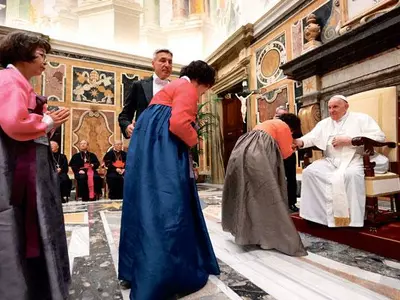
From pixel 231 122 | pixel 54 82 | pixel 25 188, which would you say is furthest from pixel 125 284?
pixel 54 82

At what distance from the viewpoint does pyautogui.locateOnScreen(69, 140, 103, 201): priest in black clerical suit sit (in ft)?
16.6

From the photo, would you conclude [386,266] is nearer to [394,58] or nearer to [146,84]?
[146,84]

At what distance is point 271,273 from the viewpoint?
5.35ft

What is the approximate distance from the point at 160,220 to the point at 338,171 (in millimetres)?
1771

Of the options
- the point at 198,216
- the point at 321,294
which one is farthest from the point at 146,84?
the point at 321,294

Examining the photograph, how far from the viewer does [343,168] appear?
2387mm

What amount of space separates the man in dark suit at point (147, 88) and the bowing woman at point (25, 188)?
630mm

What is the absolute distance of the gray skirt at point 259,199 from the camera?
1975 mm

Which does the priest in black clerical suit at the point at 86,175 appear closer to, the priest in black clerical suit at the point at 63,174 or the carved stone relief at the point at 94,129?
the priest in black clerical suit at the point at 63,174

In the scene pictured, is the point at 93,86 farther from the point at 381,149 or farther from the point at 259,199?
the point at 381,149

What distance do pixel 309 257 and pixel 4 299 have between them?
69.5 inches

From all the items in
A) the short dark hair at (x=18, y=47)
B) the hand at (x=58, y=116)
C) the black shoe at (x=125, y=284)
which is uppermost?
the short dark hair at (x=18, y=47)

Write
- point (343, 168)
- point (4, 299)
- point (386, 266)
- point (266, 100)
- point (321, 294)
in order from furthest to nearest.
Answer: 1. point (266, 100)
2. point (343, 168)
3. point (386, 266)
4. point (321, 294)
5. point (4, 299)

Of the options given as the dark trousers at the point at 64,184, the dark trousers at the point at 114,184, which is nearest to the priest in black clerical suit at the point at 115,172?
the dark trousers at the point at 114,184
